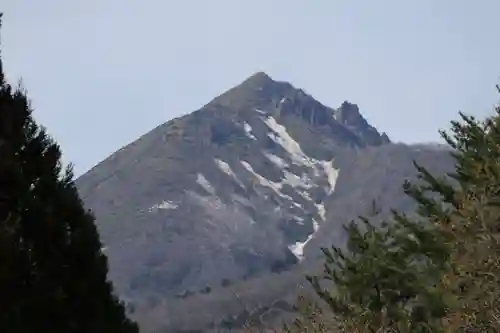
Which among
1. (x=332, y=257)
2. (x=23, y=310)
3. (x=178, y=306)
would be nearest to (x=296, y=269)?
(x=178, y=306)

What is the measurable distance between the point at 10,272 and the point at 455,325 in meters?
7.15

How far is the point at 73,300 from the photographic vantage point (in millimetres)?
10750

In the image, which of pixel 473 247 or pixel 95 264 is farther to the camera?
pixel 473 247

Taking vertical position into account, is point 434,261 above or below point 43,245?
below

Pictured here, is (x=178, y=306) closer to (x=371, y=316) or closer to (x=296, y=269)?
(x=296, y=269)

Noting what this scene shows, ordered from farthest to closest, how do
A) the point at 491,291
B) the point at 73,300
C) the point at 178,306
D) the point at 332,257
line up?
the point at 178,306 → the point at 332,257 → the point at 491,291 → the point at 73,300

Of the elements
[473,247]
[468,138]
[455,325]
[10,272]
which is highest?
[468,138]

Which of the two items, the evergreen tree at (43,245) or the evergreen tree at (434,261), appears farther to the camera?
the evergreen tree at (434,261)

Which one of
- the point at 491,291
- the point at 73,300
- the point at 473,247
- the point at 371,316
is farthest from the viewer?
the point at 371,316

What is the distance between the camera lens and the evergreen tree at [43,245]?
9.76 m

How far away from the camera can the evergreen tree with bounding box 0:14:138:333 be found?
32.0ft

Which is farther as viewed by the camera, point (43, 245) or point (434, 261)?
point (434, 261)

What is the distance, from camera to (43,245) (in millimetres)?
10469

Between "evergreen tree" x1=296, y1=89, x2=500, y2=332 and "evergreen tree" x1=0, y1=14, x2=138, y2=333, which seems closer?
"evergreen tree" x1=0, y1=14, x2=138, y2=333
